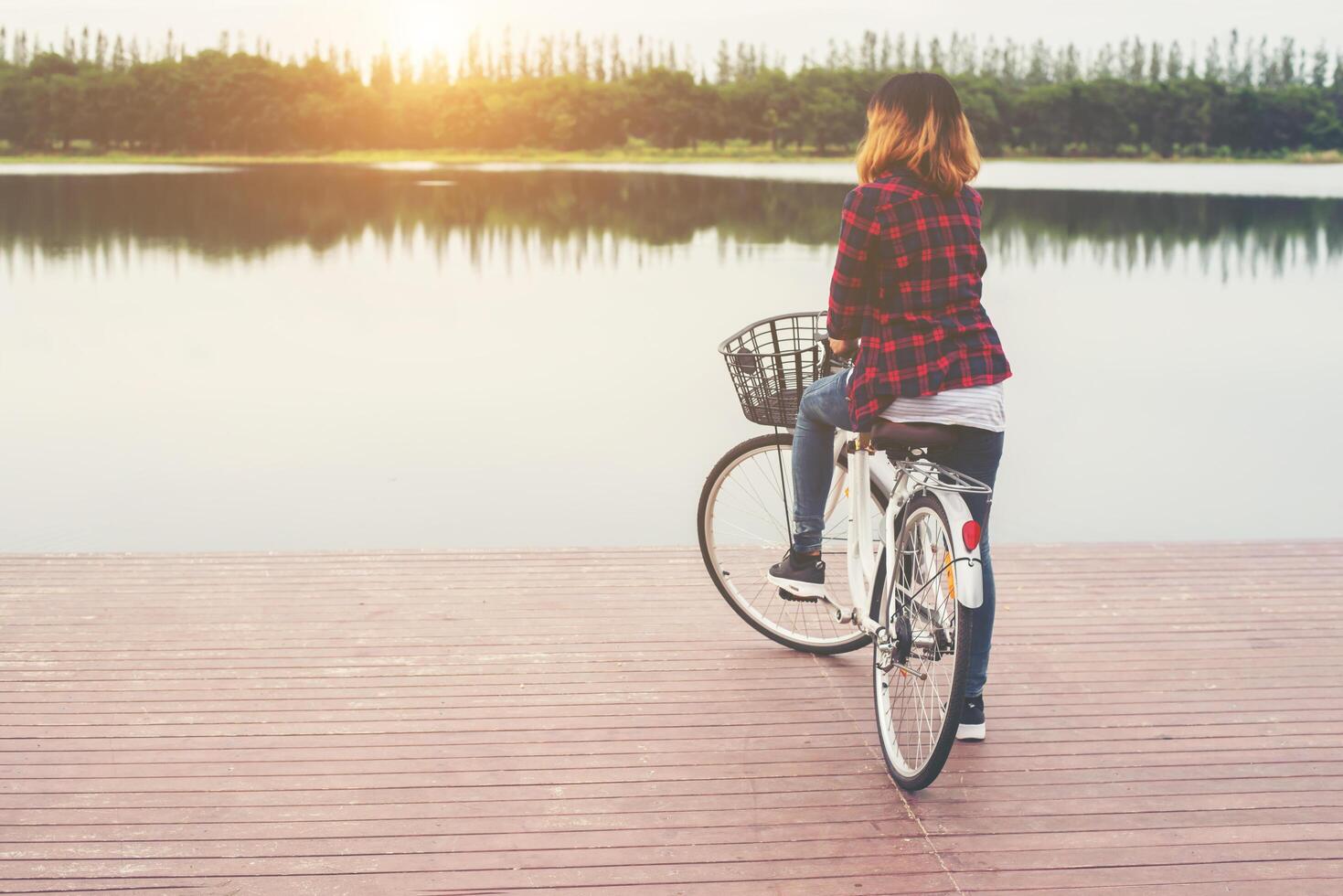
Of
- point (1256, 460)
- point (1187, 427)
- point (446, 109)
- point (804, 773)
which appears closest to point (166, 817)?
point (804, 773)

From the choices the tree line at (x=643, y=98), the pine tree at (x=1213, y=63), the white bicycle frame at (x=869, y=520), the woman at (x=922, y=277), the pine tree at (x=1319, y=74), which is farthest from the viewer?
the pine tree at (x=1213, y=63)

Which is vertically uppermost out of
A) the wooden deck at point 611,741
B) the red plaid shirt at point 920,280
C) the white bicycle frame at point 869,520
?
the red plaid shirt at point 920,280

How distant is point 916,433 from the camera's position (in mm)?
2824

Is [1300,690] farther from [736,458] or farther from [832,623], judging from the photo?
[736,458]

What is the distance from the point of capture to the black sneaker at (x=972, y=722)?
304 centimetres

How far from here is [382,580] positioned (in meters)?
4.21

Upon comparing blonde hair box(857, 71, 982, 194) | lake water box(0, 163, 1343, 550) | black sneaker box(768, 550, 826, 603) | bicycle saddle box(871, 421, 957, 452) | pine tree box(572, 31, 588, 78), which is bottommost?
lake water box(0, 163, 1343, 550)

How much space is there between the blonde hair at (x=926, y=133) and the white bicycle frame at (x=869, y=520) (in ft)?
1.88

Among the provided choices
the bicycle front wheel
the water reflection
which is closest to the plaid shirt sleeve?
the bicycle front wheel

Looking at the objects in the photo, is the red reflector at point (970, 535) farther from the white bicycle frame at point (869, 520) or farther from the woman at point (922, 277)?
the woman at point (922, 277)

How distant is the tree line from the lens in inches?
2219

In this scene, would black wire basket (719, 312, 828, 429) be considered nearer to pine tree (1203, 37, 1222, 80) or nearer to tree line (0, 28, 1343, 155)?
tree line (0, 28, 1343, 155)

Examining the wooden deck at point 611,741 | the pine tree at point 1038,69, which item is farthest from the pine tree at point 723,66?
the wooden deck at point 611,741

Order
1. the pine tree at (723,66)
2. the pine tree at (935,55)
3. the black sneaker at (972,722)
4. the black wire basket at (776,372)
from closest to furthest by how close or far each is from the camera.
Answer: the black sneaker at (972,722)
the black wire basket at (776,372)
the pine tree at (723,66)
the pine tree at (935,55)
